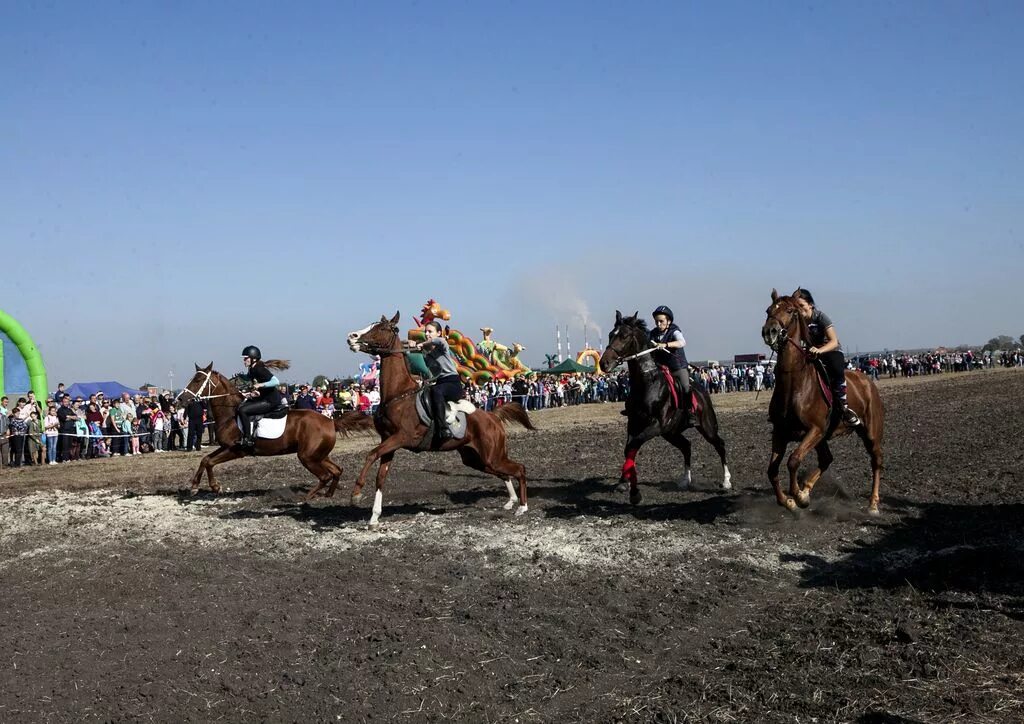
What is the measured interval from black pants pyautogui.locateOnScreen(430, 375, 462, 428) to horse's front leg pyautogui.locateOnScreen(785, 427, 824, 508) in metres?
4.55

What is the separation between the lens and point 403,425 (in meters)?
12.6

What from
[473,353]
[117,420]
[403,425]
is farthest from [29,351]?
[403,425]

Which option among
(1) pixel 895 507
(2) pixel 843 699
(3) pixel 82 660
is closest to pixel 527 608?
(2) pixel 843 699

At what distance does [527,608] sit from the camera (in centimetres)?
838

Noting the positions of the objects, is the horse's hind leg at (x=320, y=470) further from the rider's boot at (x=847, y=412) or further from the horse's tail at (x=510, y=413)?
the rider's boot at (x=847, y=412)

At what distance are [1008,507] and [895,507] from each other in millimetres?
1360

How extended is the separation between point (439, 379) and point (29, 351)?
2443 cm

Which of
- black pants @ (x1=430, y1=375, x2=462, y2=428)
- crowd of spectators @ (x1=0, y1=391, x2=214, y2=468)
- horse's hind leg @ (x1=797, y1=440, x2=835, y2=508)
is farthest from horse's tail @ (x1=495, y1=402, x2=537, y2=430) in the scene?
crowd of spectators @ (x1=0, y1=391, x2=214, y2=468)

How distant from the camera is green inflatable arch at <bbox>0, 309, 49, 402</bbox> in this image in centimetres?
3130

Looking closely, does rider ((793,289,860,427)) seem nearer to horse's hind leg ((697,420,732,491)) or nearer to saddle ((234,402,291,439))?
horse's hind leg ((697,420,732,491))

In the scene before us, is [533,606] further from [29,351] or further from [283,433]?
[29,351]

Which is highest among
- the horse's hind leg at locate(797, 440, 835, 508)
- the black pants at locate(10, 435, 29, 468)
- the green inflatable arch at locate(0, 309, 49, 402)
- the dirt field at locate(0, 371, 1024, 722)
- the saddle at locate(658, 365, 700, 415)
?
the green inflatable arch at locate(0, 309, 49, 402)

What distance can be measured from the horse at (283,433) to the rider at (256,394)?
245 millimetres

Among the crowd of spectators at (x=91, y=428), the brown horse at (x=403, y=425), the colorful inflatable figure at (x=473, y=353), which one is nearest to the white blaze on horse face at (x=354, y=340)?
the brown horse at (x=403, y=425)
